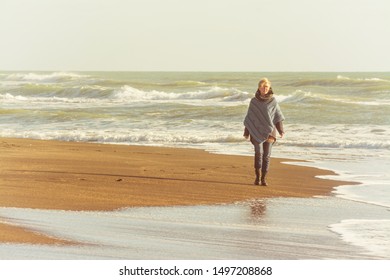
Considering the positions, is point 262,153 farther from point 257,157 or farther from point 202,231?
point 202,231

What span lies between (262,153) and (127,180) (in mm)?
1702

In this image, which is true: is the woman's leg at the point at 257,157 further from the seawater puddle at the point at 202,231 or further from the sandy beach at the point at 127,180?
the seawater puddle at the point at 202,231

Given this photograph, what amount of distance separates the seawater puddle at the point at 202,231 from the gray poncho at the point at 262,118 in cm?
116

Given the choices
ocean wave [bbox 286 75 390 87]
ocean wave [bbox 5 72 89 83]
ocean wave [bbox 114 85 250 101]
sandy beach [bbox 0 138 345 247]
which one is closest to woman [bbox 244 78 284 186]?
sandy beach [bbox 0 138 345 247]

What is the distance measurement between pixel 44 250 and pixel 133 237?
803mm

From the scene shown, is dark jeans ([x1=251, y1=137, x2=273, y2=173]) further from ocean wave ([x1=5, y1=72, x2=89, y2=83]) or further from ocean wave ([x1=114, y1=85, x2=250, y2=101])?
ocean wave ([x1=5, y1=72, x2=89, y2=83])

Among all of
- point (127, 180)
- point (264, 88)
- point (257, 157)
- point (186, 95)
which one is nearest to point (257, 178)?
point (257, 157)

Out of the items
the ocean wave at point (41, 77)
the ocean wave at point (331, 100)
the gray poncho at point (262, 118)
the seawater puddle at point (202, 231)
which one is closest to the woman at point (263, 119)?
the gray poncho at point (262, 118)

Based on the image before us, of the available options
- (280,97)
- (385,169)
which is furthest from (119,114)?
(385,169)

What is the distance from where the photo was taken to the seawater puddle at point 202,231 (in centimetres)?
618

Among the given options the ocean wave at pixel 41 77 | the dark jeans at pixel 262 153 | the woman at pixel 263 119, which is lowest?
the ocean wave at pixel 41 77

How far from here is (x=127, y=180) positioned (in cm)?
1014

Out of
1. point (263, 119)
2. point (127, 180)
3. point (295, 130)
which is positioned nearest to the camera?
point (263, 119)

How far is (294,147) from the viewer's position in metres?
15.1
